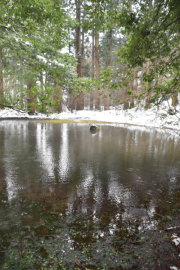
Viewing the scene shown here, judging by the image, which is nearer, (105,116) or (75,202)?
(75,202)

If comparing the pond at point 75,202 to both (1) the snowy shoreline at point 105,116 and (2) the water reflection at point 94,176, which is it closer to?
(2) the water reflection at point 94,176

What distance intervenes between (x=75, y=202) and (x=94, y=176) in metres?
1.58

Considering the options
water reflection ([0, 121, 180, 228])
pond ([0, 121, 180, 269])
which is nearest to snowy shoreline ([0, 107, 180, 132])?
water reflection ([0, 121, 180, 228])

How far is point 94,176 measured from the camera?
521cm

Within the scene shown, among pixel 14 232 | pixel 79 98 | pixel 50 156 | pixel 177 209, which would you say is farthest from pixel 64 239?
pixel 79 98

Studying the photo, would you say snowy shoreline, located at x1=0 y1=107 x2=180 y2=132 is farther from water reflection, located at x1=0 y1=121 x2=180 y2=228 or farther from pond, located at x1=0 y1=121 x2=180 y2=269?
pond, located at x1=0 y1=121 x2=180 y2=269

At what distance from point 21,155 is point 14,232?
14.7 ft

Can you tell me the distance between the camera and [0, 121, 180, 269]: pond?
247cm

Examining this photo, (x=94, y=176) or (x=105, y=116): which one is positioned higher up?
(x=105, y=116)

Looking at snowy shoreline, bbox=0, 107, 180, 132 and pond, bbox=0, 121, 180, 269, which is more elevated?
snowy shoreline, bbox=0, 107, 180, 132

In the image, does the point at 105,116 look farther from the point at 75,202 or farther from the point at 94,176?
the point at 75,202

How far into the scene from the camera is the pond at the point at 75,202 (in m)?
2.47

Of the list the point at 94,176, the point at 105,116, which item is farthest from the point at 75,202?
the point at 105,116

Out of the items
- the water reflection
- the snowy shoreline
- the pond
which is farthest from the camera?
the snowy shoreline
